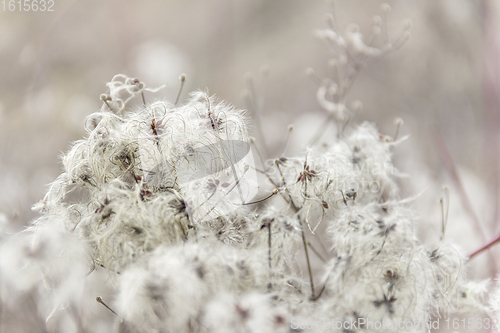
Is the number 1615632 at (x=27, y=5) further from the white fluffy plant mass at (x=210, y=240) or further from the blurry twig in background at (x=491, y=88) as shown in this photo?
the blurry twig in background at (x=491, y=88)

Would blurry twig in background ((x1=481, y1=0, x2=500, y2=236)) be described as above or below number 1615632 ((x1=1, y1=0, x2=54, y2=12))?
below

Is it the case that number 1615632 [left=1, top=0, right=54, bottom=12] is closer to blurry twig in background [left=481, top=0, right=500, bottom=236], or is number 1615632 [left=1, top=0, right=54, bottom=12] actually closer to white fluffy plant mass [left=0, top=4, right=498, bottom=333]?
white fluffy plant mass [left=0, top=4, right=498, bottom=333]

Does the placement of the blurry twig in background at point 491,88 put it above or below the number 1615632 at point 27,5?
below

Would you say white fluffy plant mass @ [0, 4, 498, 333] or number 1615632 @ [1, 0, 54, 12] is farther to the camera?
number 1615632 @ [1, 0, 54, 12]

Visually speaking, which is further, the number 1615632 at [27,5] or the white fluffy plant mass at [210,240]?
the number 1615632 at [27,5]

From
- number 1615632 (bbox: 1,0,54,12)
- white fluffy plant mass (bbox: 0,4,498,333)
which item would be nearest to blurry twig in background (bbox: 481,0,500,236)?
white fluffy plant mass (bbox: 0,4,498,333)

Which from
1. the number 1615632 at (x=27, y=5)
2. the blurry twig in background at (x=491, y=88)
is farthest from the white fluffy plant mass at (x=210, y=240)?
the number 1615632 at (x=27, y=5)

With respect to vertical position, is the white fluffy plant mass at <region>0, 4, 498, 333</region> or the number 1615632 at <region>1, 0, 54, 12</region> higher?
the number 1615632 at <region>1, 0, 54, 12</region>

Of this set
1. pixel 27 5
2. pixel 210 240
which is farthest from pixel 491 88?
pixel 27 5

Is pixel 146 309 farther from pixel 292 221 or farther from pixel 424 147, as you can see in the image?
pixel 424 147
